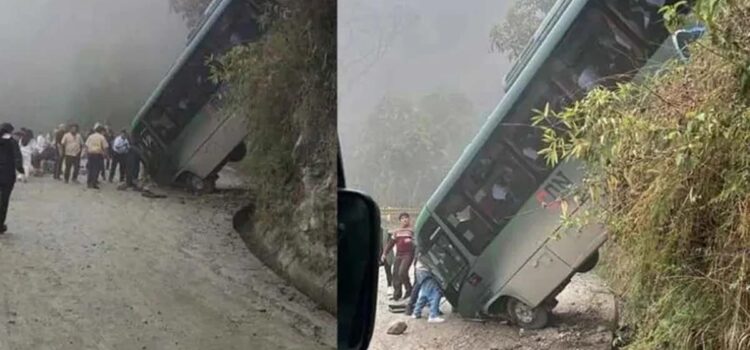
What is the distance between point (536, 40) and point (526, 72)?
0.11 meters

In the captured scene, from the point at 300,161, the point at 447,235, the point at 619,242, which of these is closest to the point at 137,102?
the point at 300,161

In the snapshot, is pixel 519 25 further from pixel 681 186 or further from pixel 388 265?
pixel 388 265

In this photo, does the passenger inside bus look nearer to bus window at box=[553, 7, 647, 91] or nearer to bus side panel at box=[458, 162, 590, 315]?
bus side panel at box=[458, 162, 590, 315]

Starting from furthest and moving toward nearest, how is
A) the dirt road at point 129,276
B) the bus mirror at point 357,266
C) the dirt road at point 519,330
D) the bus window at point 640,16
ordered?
the dirt road at point 519,330, the bus window at point 640,16, the bus mirror at point 357,266, the dirt road at point 129,276

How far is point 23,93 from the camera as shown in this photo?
0.49m

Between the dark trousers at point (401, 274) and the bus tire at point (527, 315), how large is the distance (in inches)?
14.4

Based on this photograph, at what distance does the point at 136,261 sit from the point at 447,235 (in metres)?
1.95

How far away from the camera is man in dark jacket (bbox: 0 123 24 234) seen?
484mm

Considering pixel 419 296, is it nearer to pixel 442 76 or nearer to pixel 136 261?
pixel 442 76

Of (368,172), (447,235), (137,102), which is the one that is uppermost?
(137,102)

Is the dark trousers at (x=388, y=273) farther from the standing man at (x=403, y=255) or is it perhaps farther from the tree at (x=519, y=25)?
the tree at (x=519, y=25)

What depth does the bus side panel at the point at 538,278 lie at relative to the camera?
7.48 ft

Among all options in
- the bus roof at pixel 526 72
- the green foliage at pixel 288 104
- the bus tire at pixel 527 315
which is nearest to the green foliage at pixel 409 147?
the bus roof at pixel 526 72

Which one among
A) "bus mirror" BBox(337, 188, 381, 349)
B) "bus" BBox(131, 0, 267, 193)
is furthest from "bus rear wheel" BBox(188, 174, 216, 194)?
"bus mirror" BBox(337, 188, 381, 349)
